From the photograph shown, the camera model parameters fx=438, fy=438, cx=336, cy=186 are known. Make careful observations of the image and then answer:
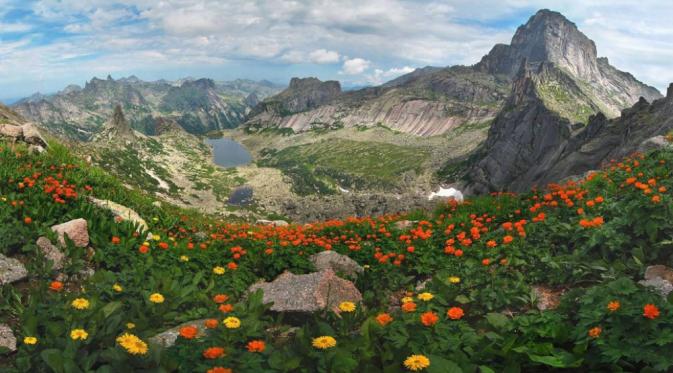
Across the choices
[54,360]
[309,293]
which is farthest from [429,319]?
[54,360]

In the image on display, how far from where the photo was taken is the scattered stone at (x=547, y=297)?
681 centimetres

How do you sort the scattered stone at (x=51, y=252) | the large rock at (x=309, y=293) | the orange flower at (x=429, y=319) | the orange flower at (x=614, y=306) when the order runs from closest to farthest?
the orange flower at (x=614, y=306), the orange flower at (x=429, y=319), the large rock at (x=309, y=293), the scattered stone at (x=51, y=252)

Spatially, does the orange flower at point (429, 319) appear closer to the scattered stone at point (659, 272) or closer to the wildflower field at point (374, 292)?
the wildflower field at point (374, 292)

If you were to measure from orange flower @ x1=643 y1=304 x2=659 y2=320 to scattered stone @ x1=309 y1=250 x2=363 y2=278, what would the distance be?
5657 mm

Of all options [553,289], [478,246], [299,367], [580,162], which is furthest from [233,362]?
[580,162]

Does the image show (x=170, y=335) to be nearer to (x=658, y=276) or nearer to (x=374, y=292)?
(x=374, y=292)

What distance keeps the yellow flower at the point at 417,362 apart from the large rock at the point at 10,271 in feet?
23.7

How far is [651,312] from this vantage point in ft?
14.4

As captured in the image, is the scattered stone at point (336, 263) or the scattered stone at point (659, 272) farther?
the scattered stone at point (336, 263)

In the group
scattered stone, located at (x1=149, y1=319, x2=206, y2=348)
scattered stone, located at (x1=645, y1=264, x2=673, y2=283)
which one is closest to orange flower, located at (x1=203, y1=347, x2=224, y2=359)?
scattered stone, located at (x1=149, y1=319, x2=206, y2=348)

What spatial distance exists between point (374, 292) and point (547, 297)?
3.19 metres

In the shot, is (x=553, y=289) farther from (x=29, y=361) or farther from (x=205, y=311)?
(x=29, y=361)

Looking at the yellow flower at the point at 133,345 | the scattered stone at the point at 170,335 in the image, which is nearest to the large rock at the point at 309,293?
the scattered stone at the point at 170,335

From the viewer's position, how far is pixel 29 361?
4.81 m
